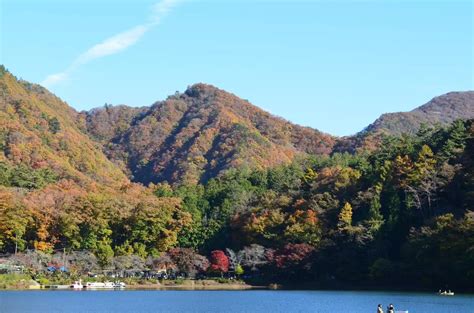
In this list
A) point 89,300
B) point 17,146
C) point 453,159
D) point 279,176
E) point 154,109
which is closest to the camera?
point 89,300

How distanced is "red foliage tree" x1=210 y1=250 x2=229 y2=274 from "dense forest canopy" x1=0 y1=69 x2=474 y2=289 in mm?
136

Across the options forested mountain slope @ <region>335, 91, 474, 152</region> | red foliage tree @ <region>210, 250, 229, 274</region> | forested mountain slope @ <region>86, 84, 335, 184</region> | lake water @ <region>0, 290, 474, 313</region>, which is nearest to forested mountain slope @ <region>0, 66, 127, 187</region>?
forested mountain slope @ <region>86, 84, 335, 184</region>

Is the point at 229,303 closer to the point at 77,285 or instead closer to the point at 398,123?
the point at 77,285

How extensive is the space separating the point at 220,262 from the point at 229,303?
2577cm

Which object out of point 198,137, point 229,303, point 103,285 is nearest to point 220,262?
point 103,285

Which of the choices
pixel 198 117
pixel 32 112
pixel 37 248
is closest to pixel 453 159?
pixel 37 248

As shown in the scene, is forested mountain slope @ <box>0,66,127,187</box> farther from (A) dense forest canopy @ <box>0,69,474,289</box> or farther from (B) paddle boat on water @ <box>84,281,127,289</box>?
(B) paddle boat on water @ <box>84,281,127,289</box>

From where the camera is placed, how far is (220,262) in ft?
235

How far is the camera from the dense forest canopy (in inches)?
2359

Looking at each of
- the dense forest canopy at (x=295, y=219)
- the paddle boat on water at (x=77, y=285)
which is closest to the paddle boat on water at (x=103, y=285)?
the paddle boat on water at (x=77, y=285)

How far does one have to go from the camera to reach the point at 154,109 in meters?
186

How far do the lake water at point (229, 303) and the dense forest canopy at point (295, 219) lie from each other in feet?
30.5

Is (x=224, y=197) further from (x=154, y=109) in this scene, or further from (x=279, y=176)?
(x=154, y=109)

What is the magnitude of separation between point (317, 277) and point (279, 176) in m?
28.3
